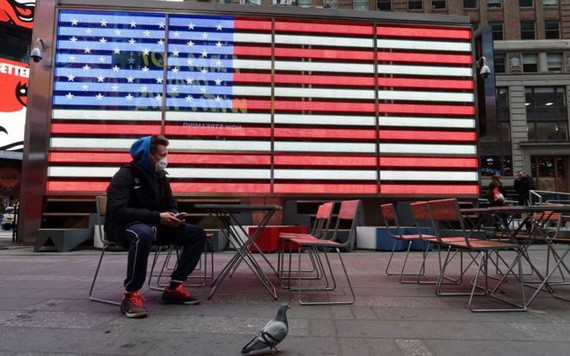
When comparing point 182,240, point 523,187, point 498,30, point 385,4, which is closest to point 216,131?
point 182,240

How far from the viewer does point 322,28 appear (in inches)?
474

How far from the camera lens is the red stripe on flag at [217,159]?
10984 millimetres

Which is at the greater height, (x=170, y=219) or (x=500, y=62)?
(x=500, y=62)

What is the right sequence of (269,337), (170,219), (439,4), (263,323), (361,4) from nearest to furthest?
(269,337) → (263,323) → (170,219) → (439,4) → (361,4)

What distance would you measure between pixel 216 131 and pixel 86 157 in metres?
3.34

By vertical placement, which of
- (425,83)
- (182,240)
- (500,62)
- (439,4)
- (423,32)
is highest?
(439,4)

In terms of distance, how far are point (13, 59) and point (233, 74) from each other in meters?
30.9

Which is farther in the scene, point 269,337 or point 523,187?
point 523,187

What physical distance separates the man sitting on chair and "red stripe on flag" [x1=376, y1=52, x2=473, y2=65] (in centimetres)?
924

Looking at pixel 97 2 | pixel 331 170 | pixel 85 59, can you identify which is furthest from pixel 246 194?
pixel 97 2

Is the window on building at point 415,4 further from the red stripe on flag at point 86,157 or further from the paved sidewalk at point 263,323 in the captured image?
the paved sidewalk at point 263,323

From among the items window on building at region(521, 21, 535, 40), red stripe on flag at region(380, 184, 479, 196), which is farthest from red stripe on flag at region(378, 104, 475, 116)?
window on building at region(521, 21, 535, 40)

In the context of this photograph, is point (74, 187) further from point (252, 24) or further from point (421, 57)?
point (421, 57)

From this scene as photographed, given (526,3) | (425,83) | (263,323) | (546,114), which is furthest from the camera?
(526,3)
